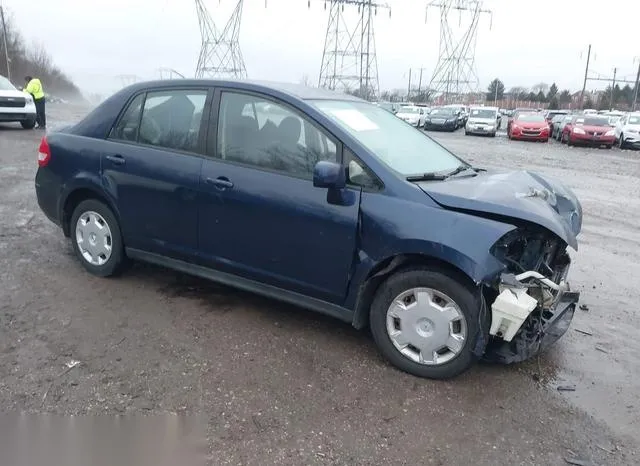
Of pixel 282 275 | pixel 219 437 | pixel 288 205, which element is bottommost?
pixel 219 437

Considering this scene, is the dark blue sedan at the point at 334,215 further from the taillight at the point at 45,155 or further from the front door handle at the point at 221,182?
the taillight at the point at 45,155

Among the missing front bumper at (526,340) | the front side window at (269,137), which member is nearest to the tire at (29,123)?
the front side window at (269,137)

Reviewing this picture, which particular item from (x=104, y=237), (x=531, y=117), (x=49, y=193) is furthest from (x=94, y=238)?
(x=531, y=117)

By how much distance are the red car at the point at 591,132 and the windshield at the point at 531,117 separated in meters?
1.88

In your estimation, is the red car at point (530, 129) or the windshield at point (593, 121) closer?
the windshield at point (593, 121)

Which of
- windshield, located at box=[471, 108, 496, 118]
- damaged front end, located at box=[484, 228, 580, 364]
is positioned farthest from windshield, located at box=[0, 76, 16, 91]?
windshield, located at box=[471, 108, 496, 118]

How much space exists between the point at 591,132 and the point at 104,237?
24.0 m

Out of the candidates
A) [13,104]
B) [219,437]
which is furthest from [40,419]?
[13,104]

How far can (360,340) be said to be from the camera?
3930mm

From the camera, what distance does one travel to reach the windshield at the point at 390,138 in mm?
3746

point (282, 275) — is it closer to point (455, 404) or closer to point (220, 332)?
point (220, 332)

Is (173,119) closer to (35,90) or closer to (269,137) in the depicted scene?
(269,137)

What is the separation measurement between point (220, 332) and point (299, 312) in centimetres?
68

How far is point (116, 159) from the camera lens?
4484mm
